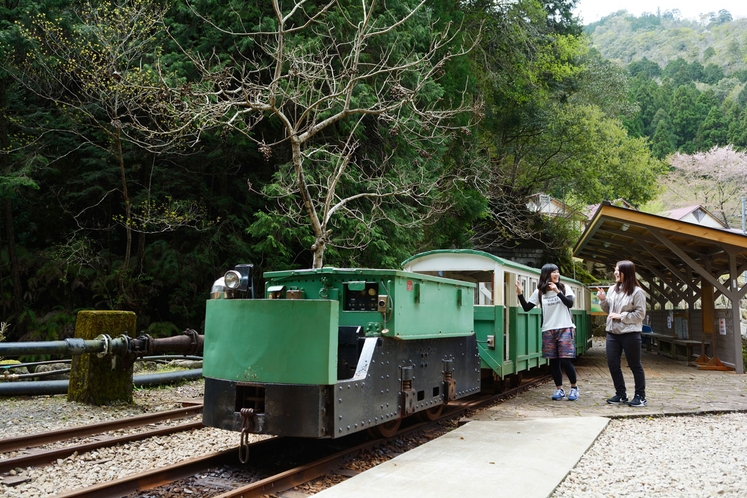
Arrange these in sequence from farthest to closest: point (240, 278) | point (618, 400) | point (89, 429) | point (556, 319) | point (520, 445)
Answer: point (556, 319), point (618, 400), point (89, 429), point (520, 445), point (240, 278)

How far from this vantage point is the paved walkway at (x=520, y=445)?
4.67 meters

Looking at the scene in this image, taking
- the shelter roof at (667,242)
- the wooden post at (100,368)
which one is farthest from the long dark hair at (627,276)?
the wooden post at (100,368)

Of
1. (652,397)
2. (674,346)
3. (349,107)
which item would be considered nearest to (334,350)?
(652,397)

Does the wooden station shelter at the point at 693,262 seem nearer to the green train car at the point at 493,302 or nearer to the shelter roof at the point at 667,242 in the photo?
the shelter roof at the point at 667,242

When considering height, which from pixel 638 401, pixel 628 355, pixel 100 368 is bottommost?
pixel 638 401

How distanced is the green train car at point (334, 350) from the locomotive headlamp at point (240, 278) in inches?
0.4

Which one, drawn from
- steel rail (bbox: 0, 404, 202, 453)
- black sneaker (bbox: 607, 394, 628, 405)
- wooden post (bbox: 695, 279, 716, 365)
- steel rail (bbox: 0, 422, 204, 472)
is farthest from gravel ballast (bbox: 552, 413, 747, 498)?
wooden post (bbox: 695, 279, 716, 365)

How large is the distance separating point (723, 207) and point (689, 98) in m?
15.1

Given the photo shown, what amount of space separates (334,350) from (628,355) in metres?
5.06

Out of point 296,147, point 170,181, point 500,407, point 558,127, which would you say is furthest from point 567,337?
point 558,127

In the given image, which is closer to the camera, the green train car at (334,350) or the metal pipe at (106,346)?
the green train car at (334,350)

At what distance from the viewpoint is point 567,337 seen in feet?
29.2

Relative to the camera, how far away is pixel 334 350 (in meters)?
5.09

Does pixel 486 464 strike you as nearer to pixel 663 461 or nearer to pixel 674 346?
pixel 663 461
